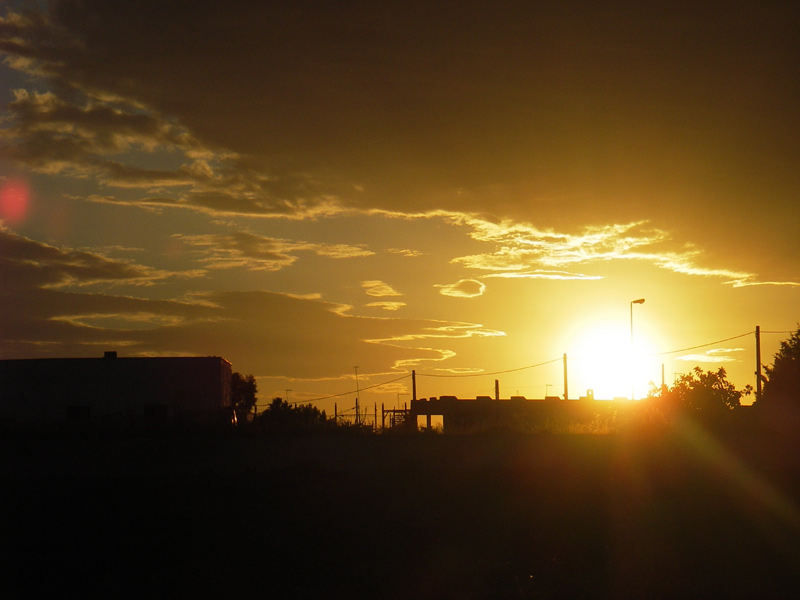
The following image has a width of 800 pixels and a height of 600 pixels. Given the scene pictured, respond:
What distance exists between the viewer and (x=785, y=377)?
60969 millimetres

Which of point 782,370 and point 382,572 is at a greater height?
point 782,370

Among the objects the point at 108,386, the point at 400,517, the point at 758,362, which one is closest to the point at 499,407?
the point at 758,362

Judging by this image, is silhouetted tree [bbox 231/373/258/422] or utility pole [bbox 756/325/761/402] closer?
utility pole [bbox 756/325/761/402]

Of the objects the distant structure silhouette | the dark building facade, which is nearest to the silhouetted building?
the distant structure silhouette

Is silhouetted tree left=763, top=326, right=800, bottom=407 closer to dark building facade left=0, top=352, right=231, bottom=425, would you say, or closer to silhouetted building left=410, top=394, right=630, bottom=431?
silhouetted building left=410, top=394, right=630, bottom=431

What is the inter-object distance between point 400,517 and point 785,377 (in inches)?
2021

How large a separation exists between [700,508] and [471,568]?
407 inches

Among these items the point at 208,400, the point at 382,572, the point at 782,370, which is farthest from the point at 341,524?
the point at 782,370

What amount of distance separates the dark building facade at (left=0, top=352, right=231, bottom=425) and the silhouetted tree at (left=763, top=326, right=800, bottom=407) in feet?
128

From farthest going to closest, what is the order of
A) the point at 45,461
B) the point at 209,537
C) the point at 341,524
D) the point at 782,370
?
the point at 782,370
the point at 45,461
the point at 341,524
the point at 209,537

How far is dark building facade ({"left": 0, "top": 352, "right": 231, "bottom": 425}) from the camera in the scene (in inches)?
2019

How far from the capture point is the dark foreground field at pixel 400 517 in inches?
538

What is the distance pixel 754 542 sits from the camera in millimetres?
17562

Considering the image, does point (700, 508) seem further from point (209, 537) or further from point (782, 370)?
point (782, 370)
